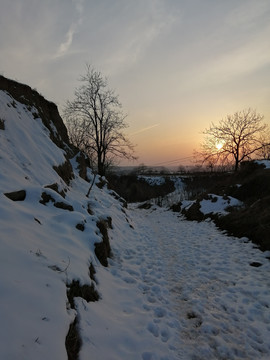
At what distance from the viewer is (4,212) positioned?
13.0ft

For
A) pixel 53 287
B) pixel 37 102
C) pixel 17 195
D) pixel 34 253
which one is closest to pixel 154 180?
pixel 37 102

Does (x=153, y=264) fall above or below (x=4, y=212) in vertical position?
below

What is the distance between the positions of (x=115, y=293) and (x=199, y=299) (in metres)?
1.66

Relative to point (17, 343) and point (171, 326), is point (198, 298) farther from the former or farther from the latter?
point (17, 343)

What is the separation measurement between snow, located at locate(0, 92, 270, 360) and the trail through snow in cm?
2

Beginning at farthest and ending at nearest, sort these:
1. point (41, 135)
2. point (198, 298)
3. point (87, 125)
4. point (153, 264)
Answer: point (87, 125) → point (41, 135) → point (153, 264) → point (198, 298)

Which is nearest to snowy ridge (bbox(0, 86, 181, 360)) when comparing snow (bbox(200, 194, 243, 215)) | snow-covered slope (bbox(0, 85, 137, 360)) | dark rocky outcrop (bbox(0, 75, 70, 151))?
snow-covered slope (bbox(0, 85, 137, 360))

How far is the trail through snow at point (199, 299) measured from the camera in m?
3.26

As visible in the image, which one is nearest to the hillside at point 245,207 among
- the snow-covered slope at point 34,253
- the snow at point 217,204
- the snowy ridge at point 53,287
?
the snow at point 217,204

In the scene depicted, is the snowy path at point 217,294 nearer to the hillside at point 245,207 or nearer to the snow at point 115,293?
the snow at point 115,293

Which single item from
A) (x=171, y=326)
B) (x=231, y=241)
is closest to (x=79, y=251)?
(x=171, y=326)

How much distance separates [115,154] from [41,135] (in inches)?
632

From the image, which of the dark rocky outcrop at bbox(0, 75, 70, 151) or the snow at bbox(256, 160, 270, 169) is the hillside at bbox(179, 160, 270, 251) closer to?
the snow at bbox(256, 160, 270, 169)

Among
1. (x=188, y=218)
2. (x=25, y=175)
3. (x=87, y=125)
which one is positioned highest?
(x=87, y=125)
